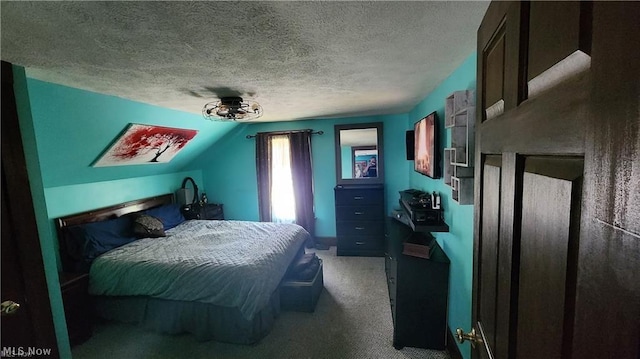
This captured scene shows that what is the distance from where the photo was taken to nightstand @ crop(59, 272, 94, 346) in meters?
2.30

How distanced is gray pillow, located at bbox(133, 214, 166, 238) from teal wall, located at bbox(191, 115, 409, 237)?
1.57m

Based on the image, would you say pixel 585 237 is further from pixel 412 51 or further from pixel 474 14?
pixel 412 51

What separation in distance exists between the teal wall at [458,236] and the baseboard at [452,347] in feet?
0.20

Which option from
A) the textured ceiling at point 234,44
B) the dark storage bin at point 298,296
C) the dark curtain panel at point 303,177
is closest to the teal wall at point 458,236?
the textured ceiling at point 234,44

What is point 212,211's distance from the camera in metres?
4.56

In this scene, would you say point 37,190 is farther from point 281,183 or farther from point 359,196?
point 359,196

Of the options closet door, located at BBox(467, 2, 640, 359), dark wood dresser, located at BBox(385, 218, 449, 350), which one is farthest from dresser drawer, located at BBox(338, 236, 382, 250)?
closet door, located at BBox(467, 2, 640, 359)

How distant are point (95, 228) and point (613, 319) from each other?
3.83 m

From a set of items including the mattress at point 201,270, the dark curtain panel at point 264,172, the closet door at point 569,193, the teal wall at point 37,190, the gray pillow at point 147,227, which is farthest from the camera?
the dark curtain panel at point 264,172

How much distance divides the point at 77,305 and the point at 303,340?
2.11m

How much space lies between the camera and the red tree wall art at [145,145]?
282cm

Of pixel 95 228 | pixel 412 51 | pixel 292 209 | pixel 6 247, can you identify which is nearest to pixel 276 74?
pixel 412 51

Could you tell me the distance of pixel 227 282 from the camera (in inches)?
88.0

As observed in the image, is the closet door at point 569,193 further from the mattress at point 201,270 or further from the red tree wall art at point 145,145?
the red tree wall art at point 145,145
